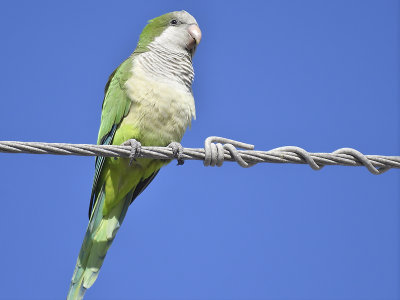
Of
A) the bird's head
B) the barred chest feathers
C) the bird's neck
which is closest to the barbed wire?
the barred chest feathers

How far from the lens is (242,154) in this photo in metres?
2.94

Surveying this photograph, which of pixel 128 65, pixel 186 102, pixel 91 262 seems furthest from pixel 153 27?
pixel 91 262

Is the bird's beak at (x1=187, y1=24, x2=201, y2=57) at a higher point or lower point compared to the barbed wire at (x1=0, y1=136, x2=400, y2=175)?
higher

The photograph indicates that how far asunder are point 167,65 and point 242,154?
2025 millimetres

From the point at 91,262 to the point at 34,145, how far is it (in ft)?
6.53

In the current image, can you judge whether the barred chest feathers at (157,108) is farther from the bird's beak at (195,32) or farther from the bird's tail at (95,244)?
the bird's beak at (195,32)

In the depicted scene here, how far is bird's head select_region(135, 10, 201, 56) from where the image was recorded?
16.7 ft

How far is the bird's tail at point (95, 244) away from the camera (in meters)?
4.28

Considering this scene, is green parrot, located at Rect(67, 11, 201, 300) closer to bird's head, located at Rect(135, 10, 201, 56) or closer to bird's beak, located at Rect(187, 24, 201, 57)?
bird's head, located at Rect(135, 10, 201, 56)

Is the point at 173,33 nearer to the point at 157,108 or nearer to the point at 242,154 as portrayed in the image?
the point at 157,108

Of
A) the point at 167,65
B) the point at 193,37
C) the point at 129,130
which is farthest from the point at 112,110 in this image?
the point at 193,37

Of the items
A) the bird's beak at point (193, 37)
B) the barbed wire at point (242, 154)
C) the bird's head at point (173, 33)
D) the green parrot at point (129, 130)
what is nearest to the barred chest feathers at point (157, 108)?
the green parrot at point (129, 130)

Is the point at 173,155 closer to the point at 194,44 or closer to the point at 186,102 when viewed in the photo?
the point at 186,102

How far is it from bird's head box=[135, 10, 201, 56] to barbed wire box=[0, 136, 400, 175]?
2.17 meters
